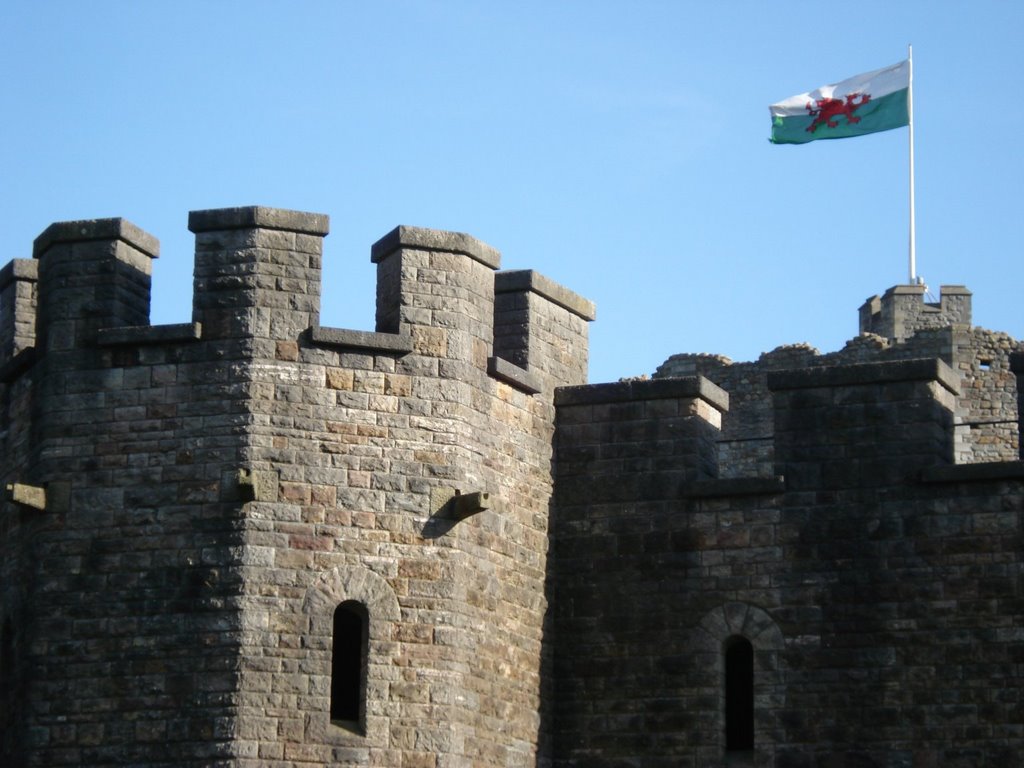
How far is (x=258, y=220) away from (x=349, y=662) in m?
3.70

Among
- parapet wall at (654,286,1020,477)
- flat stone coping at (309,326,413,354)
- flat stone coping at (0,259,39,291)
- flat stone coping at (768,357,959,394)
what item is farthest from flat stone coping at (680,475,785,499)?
parapet wall at (654,286,1020,477)

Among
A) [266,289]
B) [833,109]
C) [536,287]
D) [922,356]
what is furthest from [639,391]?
[833,109]

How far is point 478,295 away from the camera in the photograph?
23688 mm

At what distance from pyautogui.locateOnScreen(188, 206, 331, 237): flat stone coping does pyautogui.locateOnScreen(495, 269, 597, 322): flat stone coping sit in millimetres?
2265

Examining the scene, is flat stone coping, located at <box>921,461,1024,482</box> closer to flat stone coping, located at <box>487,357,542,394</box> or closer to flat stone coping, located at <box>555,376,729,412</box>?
flat stone coping, located at <box>555,376,729,412</box>

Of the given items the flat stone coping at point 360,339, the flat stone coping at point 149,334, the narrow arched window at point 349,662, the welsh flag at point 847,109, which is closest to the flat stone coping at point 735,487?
the flat stone coping at point 360,339

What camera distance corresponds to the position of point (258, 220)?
2292 cm

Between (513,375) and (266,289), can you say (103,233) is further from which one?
(513,375)

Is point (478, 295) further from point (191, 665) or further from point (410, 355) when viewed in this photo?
point (191, 665)

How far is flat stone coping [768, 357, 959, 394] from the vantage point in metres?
23.7

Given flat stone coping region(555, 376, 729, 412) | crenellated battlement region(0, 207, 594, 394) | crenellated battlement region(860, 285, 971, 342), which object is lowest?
flat stone coping region(555, 376, 729, 412)

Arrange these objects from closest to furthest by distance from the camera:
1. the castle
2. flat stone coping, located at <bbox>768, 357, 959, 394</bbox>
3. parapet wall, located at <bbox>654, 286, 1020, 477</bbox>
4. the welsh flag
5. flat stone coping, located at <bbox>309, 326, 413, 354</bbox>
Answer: the castle, flat stone coping, located at <bbox>309, 326, 413, 354</bbox>, flat stone coping, located at <bbox>768, 357, 959, 394</bbox>, parapet wall, located at <bbox>654, 286, 1020, 477</bbox>, the welsh flag

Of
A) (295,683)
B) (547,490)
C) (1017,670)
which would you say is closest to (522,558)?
(547,490)

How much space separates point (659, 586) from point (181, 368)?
15.1 ft
